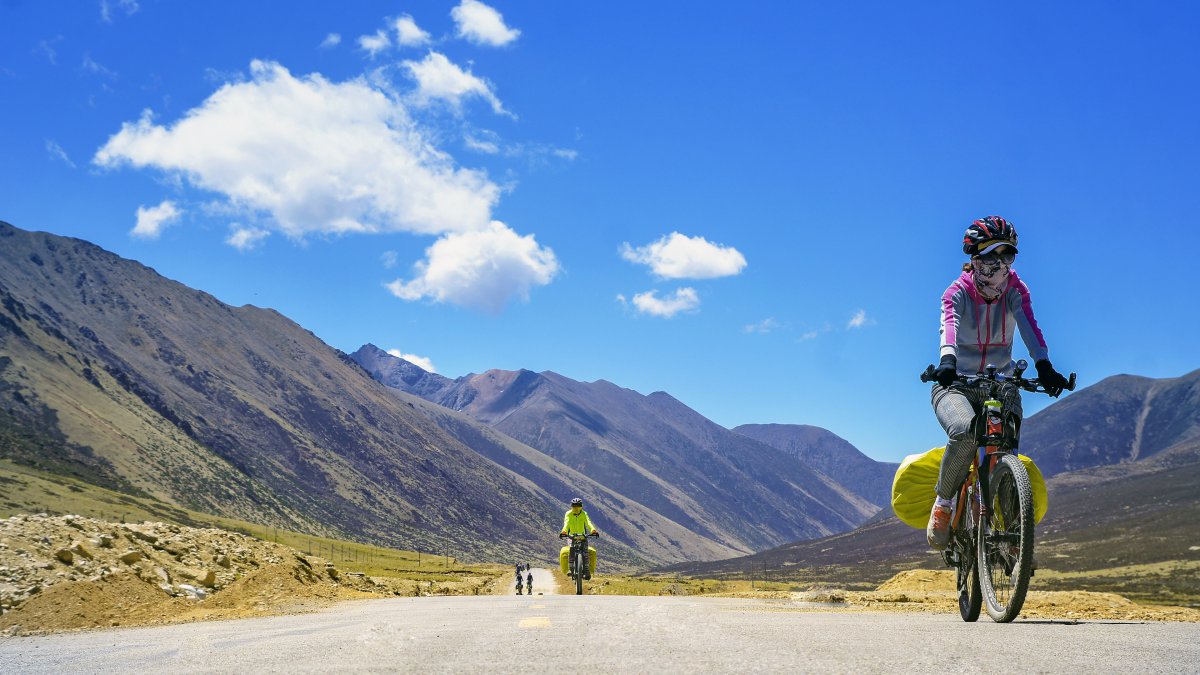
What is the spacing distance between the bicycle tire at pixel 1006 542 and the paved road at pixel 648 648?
353 mm

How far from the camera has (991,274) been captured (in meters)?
9.81

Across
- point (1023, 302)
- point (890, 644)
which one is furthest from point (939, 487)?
point (890, 644)

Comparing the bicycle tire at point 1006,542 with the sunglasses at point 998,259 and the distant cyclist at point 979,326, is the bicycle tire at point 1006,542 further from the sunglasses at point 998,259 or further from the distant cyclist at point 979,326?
the sunglasses at point 998,259

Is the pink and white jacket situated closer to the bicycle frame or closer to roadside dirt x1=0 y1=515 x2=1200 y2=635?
the bicycle frame

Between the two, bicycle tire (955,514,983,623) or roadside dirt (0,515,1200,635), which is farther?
roadside dirt (0,515,1200,635)

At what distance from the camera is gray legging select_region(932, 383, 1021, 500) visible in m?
9.34

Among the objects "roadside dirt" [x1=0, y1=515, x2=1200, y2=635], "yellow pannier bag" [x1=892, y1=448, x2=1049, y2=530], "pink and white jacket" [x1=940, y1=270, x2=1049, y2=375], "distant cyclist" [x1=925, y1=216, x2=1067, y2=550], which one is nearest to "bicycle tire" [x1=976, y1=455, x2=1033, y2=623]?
"distant cyclist" [x1=925, y1=216, x2=1067, y2=550]

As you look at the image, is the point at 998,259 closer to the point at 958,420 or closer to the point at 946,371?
the point at 946,371

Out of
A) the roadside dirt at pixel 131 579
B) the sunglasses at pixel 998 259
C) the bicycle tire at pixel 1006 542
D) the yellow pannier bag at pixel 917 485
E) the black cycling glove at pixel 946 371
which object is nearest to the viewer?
the bicycle tire at pixel 1006 542

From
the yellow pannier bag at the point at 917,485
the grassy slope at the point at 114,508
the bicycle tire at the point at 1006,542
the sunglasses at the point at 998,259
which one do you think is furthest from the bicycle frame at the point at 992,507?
the grassy slope at the point at 114,508

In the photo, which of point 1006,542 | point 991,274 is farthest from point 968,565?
point 991,274

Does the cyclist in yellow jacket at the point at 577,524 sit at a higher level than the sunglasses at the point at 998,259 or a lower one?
lower

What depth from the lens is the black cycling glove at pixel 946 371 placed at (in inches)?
363

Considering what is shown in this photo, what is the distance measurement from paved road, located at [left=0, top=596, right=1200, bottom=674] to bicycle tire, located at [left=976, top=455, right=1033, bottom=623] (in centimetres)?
35
